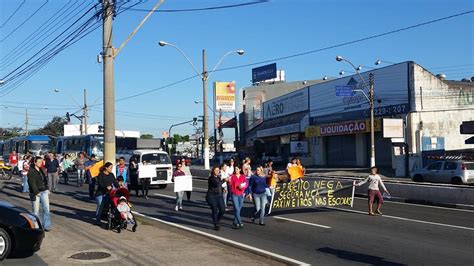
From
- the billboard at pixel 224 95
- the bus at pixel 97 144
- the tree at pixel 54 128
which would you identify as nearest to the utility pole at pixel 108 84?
the bus at pixel 97 144

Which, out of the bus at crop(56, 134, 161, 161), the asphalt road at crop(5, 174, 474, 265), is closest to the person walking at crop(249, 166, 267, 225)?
the asphalt road at crop(5, 174, 474, 265)

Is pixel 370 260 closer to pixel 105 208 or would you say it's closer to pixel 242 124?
pixel 105 208

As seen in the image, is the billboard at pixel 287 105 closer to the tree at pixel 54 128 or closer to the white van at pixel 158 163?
the white van at pixel 158 163

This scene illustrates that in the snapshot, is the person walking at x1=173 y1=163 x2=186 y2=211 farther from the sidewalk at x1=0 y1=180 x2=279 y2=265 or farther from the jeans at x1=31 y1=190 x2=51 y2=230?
the jeans at x1=31 y1=190 x2=51 y2=230

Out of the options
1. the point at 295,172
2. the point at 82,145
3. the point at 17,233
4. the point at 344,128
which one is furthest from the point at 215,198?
the point at 344,128

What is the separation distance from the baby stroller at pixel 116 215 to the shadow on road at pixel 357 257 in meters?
4.41

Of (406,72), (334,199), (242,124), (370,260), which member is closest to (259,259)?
(370,260)

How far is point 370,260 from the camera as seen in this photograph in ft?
30.4

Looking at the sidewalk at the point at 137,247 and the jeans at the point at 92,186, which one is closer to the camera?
the sidewalk at the point at 137,247

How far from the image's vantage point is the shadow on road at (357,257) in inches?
356

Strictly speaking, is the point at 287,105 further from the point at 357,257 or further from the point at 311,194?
the point at 357,257

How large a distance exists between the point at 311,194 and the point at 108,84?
6982 millimetres

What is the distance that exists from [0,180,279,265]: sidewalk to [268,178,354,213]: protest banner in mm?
4418

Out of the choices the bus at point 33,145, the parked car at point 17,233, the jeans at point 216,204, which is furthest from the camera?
the bus at point 33,145
